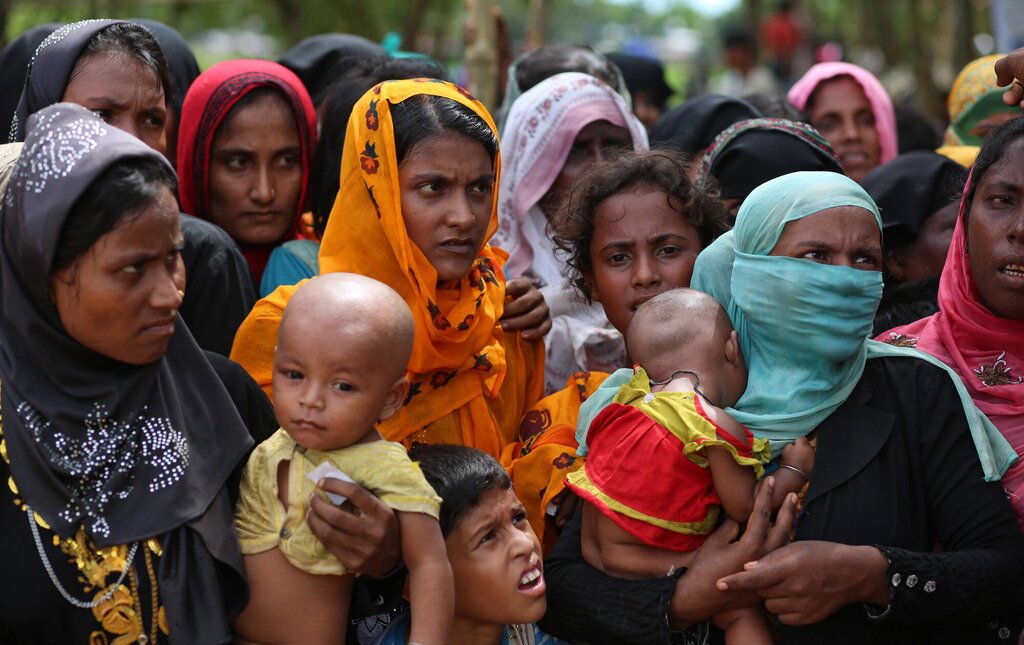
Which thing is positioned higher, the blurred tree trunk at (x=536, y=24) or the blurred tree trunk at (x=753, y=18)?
the blurred tree trunk at (x=536, y=24)

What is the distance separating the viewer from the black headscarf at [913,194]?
14.3 ft

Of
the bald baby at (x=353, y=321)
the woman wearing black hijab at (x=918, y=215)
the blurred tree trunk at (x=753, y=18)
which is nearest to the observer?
the bald baby at (x=353, y=321)

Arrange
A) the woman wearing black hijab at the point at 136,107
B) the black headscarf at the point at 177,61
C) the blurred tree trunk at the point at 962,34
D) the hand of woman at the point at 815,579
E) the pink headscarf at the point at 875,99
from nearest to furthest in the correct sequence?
the hand of woman at the point at 815,579, the woman wearing black hijab at the point at 136,107, the black headscarf at the point at 177,61, the pink headscarf at the point at 875,99, the blurred tree trunk at the point at 962,34

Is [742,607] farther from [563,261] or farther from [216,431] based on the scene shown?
[563,261]

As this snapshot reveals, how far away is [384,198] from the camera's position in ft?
11.1

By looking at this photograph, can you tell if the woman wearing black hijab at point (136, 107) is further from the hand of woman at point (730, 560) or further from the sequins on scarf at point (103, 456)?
the hand of woman at point (730, 560)

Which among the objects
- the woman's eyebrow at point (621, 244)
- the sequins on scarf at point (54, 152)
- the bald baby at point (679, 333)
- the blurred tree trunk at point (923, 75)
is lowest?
the blurred tree trunk at point (923, 75)

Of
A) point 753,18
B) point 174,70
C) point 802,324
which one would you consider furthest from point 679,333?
point 753,18

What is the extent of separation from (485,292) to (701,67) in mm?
17843

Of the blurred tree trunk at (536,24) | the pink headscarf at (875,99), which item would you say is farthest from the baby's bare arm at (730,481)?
the blurred tree trunk at (536,24)

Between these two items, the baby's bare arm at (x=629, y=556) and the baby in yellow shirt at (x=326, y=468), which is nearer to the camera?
the baby in yellow shirt at (x=326, y=468)

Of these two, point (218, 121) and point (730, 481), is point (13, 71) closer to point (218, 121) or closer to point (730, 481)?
point (218, 121)

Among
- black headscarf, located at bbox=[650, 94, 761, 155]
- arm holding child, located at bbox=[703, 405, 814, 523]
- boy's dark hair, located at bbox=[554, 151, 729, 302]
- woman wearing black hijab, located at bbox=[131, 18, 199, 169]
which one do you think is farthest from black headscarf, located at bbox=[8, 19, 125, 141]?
black headscarf, located at bbox=[650, 94, 761, 155]

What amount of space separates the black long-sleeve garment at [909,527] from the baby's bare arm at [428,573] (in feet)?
1.69
